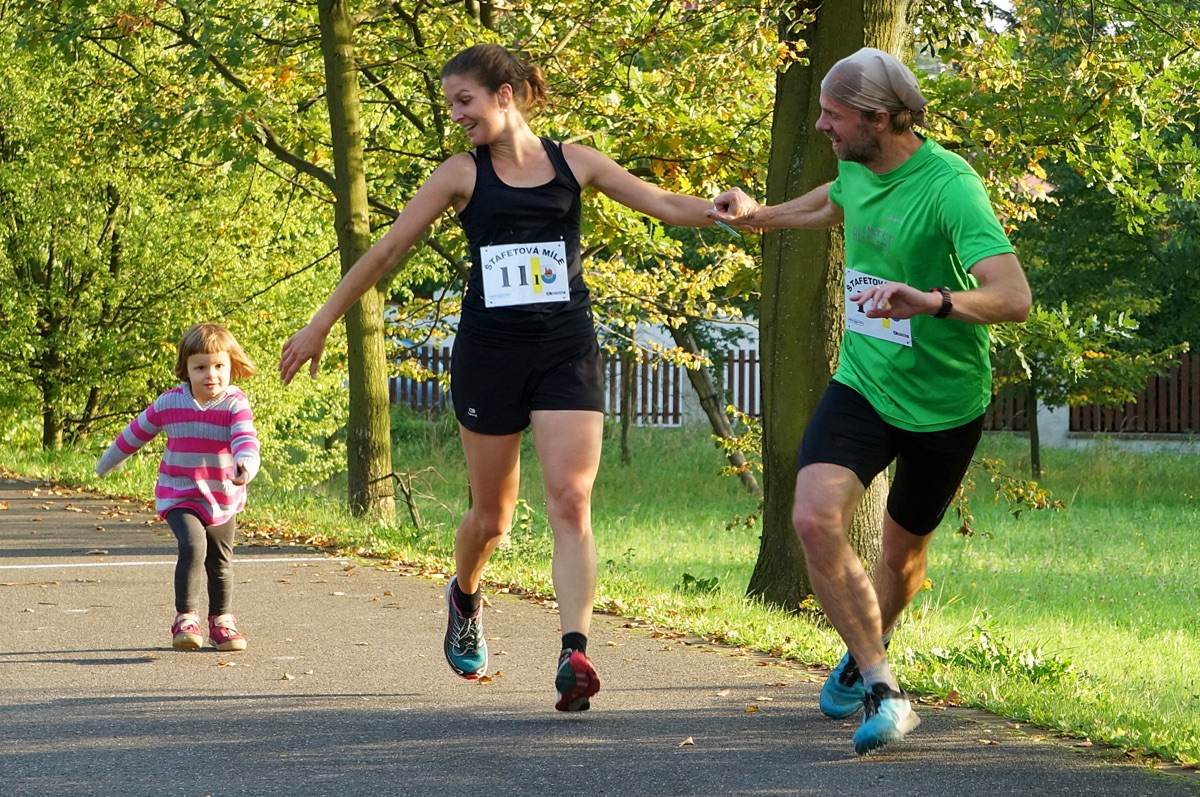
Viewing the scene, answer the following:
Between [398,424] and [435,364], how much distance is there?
299 cm

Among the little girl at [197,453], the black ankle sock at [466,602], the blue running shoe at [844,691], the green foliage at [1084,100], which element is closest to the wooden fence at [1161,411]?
the green foliage at [1084,100]

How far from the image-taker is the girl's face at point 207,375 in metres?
7.10

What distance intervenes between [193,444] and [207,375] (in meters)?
0.30

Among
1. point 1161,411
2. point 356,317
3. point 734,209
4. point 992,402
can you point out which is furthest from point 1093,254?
point 734,209

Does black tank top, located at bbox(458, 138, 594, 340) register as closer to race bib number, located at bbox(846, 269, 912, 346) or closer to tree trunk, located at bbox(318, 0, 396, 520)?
race bib number, located at bbox(846, 269, 912, 346)

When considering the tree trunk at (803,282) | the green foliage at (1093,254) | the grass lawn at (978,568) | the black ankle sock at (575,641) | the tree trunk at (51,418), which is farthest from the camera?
the green foliage at (1093,254)

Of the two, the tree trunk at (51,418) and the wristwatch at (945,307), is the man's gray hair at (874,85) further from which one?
the tree trunk at (51,418)

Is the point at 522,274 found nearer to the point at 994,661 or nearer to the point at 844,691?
the point at 844,691

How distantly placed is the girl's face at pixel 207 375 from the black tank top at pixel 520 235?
1.85 metres

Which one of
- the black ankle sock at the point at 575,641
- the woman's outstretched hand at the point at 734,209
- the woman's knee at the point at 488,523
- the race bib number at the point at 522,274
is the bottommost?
the black ankle sock at the point at 575,641

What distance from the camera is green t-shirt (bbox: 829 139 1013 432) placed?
5000 millimetres

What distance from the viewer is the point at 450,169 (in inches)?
223

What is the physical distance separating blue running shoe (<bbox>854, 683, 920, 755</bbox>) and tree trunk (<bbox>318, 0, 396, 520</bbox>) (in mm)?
9038

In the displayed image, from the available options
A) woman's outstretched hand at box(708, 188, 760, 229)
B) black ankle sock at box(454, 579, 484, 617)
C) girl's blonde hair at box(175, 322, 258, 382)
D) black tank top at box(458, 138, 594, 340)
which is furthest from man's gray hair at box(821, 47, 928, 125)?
girl's blonde hair at box(175, 322, 258, 382)
